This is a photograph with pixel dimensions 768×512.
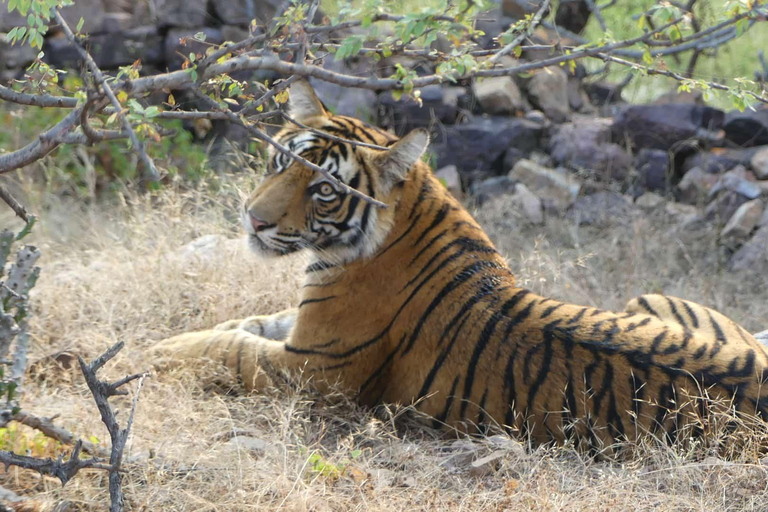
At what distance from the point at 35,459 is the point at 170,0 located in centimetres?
647

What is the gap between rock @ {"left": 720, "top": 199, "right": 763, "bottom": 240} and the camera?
624 centimetres

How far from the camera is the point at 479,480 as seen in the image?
9.62ft

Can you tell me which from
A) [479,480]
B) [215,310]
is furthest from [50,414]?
[479,480]

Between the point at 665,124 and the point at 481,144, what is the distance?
1578mm

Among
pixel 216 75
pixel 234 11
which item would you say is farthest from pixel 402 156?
pixel 234 11

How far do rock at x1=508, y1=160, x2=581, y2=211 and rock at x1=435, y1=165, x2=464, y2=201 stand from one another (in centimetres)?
49

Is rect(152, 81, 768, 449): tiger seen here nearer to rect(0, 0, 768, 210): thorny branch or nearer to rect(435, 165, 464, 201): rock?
rect(0, 0, 768, 210): thorny branch

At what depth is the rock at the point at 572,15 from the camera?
8430 mm

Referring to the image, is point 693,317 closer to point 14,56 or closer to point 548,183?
point 548,183

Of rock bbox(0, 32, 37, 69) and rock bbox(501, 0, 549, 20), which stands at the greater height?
rock bbox(501, 0, 549, 20)

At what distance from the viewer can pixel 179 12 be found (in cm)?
802

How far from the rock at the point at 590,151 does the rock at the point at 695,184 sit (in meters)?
0.48

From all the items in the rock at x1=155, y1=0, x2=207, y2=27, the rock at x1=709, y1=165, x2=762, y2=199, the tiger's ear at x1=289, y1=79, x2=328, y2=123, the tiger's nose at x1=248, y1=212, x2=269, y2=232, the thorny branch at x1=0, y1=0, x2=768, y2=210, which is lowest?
the rock at x1=709, y1=165, x2=762, y2=199

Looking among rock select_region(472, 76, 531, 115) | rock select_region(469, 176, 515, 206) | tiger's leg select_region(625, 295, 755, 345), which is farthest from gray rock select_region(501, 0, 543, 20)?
tiger's leg select_region(625, 295, 755, 345)
